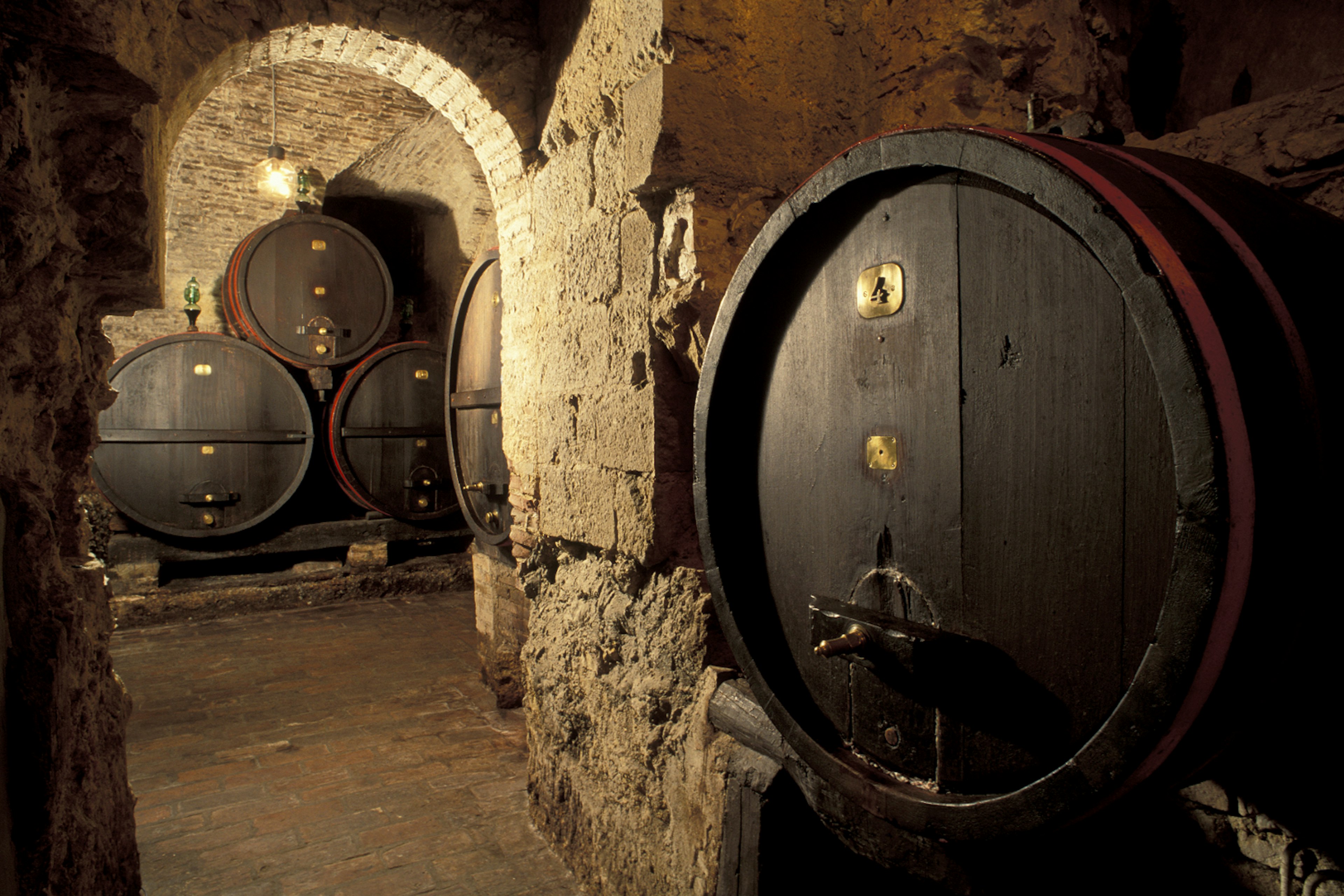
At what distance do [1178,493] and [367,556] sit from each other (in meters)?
6.25

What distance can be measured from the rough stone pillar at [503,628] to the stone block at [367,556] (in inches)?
94.7

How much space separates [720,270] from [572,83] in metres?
1.07

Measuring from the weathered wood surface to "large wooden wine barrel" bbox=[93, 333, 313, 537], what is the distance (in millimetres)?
214

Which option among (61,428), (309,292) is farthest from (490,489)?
(309,292)

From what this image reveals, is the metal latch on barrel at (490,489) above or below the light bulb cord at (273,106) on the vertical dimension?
below

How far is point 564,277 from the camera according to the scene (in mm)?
2508

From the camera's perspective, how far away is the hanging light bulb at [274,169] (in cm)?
653

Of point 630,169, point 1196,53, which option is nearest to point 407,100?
point 630,169

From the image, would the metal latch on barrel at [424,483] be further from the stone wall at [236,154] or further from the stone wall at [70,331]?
the stone wall at [70,331]

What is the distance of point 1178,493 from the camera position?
2.47ft

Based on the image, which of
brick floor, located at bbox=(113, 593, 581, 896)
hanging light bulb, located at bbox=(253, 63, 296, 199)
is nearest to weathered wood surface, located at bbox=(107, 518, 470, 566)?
brick floor, located at bbox=(113, 593, 581, 896)

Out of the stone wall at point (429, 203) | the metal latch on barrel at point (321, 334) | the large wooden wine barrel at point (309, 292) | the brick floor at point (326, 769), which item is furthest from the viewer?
the stone wall at point (429, 203)

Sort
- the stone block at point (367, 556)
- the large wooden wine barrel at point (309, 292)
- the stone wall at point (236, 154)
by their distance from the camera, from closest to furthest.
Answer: the large wooden wine barrel at point (309, 292) < the stone block at point (367, 556) < the stone wall at point (236, 154)

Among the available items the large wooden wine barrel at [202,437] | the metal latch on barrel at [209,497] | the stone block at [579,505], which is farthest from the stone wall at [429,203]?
the stone block at [579,505]
